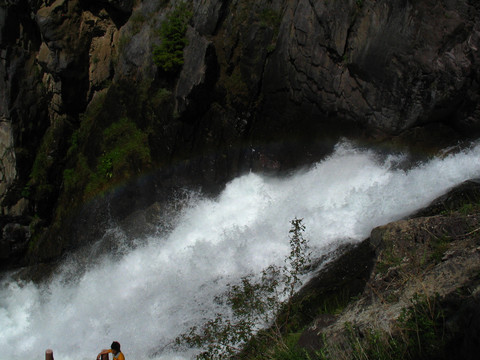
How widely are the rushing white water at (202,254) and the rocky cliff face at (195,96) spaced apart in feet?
2.50

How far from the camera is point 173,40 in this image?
1051 cm

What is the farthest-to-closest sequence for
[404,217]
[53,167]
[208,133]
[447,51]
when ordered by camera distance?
1. [53,167]
2. [208,133]
3. [447,51]
4. [404,217]

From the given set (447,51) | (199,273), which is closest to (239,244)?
(199,273)

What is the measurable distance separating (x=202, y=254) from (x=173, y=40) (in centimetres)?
529

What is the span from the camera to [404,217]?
23.8 feet

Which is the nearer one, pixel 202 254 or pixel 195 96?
pixel 202 254

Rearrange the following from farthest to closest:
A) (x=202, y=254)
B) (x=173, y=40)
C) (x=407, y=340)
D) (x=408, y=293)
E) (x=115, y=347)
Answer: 1. (x=173, y=40)
2. (x=202, y=254)
3. (x=115, y=347)
4. (x=408, y=293)
5. (x=407, y=340)

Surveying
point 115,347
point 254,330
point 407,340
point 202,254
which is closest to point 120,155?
point 202,254

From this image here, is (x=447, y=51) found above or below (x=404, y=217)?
above

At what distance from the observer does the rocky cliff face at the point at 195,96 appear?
8.94m

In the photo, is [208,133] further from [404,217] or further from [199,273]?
[404,217]

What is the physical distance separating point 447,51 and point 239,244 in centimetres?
553

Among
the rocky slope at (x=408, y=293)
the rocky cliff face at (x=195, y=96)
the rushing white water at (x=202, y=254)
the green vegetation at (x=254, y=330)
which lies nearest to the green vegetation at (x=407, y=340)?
the rocky slope at (x=408, y=293)

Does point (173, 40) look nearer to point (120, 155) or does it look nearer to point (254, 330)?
point (120, 155)
